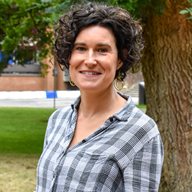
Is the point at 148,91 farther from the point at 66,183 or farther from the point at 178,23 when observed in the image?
the point at 66,183

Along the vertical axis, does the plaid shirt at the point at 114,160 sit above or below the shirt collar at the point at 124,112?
below

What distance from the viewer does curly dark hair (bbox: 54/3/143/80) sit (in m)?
2.19

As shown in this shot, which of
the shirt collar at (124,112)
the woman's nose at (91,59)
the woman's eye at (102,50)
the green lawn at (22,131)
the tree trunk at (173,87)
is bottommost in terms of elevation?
the green lawn at (22,131)

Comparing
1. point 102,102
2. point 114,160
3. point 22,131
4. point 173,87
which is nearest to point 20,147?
point 22,131

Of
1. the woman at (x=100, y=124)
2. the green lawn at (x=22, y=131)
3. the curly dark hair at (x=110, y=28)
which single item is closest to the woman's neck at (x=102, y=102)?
the woman at (x=100, y=124)

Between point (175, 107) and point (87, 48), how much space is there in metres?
5.34

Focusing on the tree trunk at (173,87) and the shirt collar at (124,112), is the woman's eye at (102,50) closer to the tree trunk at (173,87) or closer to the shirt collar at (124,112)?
the shirt collar at (124,112)

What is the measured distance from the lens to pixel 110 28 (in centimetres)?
218

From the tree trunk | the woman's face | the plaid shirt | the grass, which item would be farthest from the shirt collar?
the grass

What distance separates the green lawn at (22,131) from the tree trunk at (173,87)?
5250 millimetres

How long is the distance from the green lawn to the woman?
33.0 feet

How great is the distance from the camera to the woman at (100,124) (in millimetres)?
2049

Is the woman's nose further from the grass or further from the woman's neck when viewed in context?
the grass

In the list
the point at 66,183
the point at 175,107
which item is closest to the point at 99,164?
the point at 66,183
